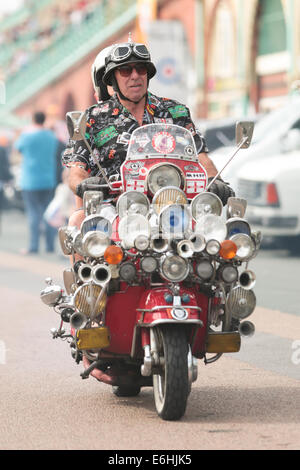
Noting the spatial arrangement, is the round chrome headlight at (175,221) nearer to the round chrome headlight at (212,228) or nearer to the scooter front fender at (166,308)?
the round chrome headlight at (212,228)

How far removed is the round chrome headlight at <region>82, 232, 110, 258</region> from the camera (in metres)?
5.94

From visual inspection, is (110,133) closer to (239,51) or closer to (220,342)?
(220,342)

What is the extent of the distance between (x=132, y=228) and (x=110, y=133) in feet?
2.90

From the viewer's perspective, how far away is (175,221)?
589 cm

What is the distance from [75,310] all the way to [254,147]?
10.6 m

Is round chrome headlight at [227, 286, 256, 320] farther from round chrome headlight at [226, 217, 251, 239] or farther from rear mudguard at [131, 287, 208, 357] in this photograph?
round chrome headlight at [226, 217, 251, 239]

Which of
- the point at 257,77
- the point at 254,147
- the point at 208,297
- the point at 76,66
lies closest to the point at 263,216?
the point at 254,147

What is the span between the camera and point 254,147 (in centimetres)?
1661

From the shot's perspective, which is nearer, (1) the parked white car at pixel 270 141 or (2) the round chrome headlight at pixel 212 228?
(2) the round chrome headlight at pixel 212 228

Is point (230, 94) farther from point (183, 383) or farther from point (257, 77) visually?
point (183, 383)

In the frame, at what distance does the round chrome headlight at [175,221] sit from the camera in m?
5.88

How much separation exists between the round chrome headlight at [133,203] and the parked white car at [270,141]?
10.1 metres

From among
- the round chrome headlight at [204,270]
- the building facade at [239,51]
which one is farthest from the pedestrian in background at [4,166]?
the round chrome headlight at [204,270]

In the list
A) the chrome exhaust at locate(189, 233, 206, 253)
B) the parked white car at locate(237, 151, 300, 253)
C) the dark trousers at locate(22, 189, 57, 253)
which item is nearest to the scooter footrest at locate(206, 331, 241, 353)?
the chrome exhaust at locate(189, 233, 206, 253)
